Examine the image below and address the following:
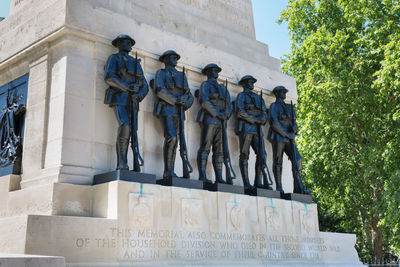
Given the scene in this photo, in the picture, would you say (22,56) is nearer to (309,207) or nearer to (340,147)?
(309,207)

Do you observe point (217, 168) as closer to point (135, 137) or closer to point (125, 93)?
point (135, 137)

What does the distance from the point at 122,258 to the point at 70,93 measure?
3821 millimetres

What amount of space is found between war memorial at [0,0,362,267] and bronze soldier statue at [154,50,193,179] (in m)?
0.03

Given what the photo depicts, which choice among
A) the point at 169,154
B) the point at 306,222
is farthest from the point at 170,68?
the point at 306,222

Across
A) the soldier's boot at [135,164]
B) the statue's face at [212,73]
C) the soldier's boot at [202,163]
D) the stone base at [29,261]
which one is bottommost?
the stone base at [29,261]

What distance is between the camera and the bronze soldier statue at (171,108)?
1131 cm

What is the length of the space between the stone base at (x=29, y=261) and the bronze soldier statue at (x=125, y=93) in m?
3.74

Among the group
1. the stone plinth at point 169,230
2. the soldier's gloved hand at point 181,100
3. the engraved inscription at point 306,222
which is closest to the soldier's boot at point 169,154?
the stone plinth at point 169,230

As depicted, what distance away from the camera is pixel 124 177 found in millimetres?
9891

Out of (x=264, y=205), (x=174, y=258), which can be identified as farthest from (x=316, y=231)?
(x=174, y=258)

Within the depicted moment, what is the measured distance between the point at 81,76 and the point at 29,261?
545 cm

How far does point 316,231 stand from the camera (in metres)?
13.7

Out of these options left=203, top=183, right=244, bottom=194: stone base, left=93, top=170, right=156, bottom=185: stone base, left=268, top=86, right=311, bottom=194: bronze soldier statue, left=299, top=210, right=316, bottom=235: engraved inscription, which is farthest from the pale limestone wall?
left=299, top=210, right=316, bottom=235: engraved inscription

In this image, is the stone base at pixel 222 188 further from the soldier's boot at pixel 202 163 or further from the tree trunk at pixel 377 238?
the tree trunk at pixel 377 238
